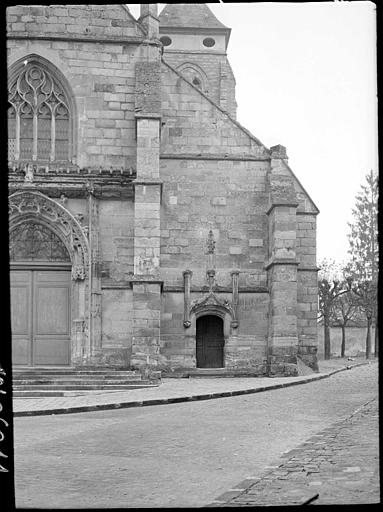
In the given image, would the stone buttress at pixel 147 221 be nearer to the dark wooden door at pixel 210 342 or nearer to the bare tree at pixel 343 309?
the dark wooden door at pixel 210 342

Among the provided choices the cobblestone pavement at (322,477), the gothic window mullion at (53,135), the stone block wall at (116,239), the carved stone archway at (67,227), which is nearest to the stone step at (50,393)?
the carved stone archway at (67,227)

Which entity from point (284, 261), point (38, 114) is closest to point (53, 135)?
point (38, 114)

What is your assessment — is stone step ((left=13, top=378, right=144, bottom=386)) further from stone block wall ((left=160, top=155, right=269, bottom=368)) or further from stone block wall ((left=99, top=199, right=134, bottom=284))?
stone block wall ((left=99, top=199, right=134, bottom=284))

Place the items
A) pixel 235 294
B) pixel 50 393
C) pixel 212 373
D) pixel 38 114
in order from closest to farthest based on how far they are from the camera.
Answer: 1. pixel 50 393
2. pixel 212 373
3. pixel 38 114
4. pixel 235 294

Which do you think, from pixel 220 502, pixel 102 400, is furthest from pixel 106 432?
pixel 220 502

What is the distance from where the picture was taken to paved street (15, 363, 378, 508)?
21.3ft

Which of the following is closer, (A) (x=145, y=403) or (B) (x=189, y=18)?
(A) (x=145, y=403)

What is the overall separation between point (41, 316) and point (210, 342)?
4.92 m

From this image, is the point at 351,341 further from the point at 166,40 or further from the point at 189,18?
the point at 189,18

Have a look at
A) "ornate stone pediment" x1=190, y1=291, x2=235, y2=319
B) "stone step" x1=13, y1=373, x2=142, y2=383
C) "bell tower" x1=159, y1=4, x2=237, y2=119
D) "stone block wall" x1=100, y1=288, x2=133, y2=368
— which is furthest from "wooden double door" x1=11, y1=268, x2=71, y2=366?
"bell tower" x1=159, y1=4, x2=237, y2=119

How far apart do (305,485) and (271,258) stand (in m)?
17.5

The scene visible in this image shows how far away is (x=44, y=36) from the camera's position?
23531mm

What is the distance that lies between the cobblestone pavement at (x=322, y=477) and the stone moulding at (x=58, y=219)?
44.3 ft

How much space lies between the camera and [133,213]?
2322 centimetres
